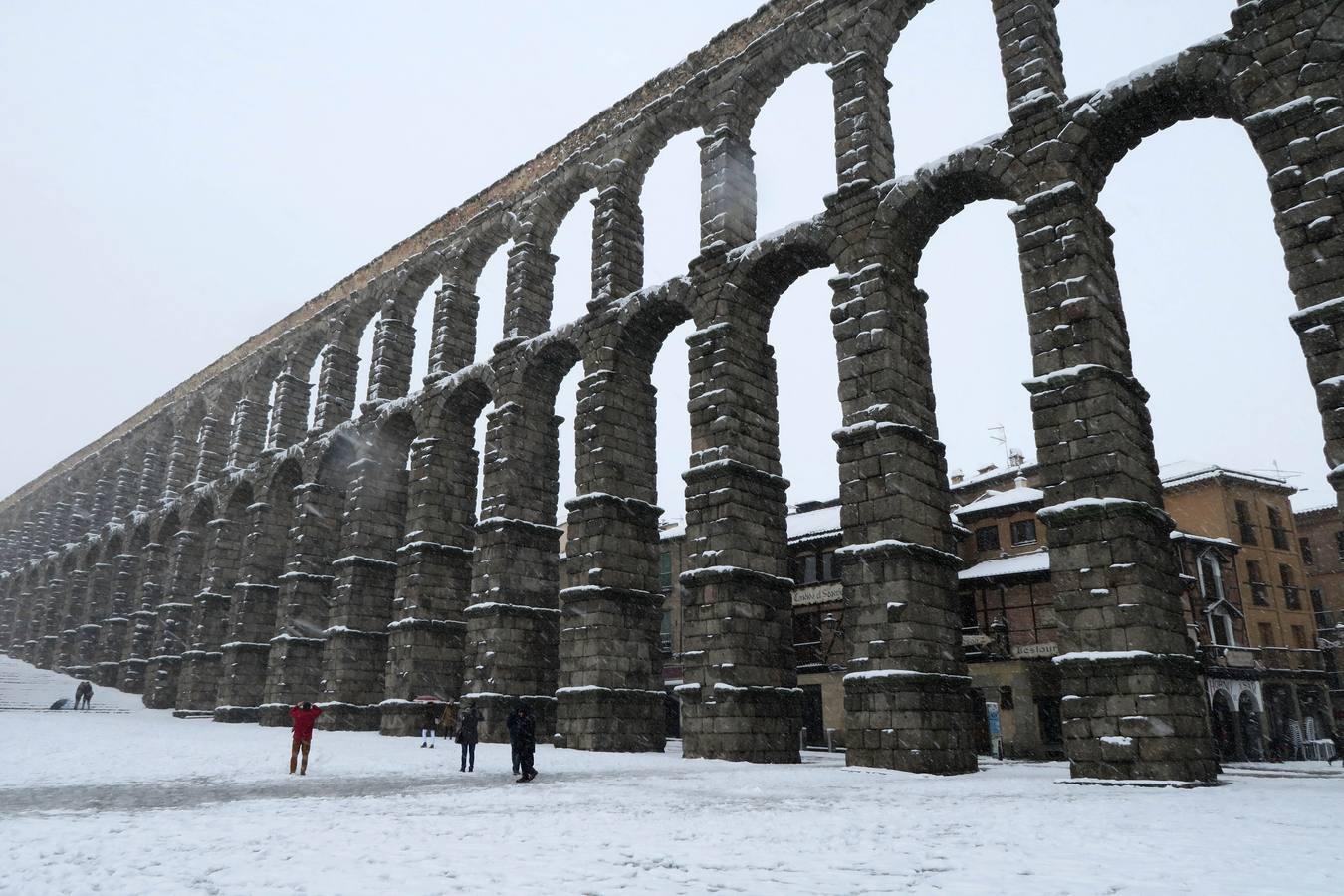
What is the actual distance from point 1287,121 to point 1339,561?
45.8 metres

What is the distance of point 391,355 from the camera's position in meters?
32.5

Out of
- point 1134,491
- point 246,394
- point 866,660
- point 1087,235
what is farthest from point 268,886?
point 246,394

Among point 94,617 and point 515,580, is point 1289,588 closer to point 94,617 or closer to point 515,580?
point 515,580

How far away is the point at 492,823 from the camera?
8.39 metres

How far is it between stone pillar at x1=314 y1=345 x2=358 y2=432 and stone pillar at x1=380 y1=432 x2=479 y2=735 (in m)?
8.27

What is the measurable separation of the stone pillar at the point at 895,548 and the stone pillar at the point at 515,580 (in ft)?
33.9

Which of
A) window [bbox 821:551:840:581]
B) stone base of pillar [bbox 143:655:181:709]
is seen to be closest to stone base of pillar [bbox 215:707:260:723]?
stone base of pillar [bbox 143:655:181:709]

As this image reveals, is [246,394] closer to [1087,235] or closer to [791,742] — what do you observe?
[791,742]

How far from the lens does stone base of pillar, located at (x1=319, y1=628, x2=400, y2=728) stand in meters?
27.5

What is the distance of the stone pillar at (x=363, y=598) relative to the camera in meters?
27.6

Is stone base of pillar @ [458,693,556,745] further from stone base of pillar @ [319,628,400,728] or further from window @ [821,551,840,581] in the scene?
window @ [821,551,840,581]

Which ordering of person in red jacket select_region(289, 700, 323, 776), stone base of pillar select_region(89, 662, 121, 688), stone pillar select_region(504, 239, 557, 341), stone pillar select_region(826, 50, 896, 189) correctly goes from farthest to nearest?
1. stone base of pillar select_region(89, 662, 121, 688)
2. stone pillar select_region(504, 239, 557, 341)
3. stone pillar select_region(826, 50, 896, 189)
4. person in red jacket select_region(289, 700, 323, 776)

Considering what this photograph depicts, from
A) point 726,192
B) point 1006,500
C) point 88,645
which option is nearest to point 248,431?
point 88,645

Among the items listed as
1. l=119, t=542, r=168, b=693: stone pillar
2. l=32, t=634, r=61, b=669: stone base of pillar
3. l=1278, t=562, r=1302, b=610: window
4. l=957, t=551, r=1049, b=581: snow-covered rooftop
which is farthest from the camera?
l=32, t=634, r=61, b=669: stone base of pillar
